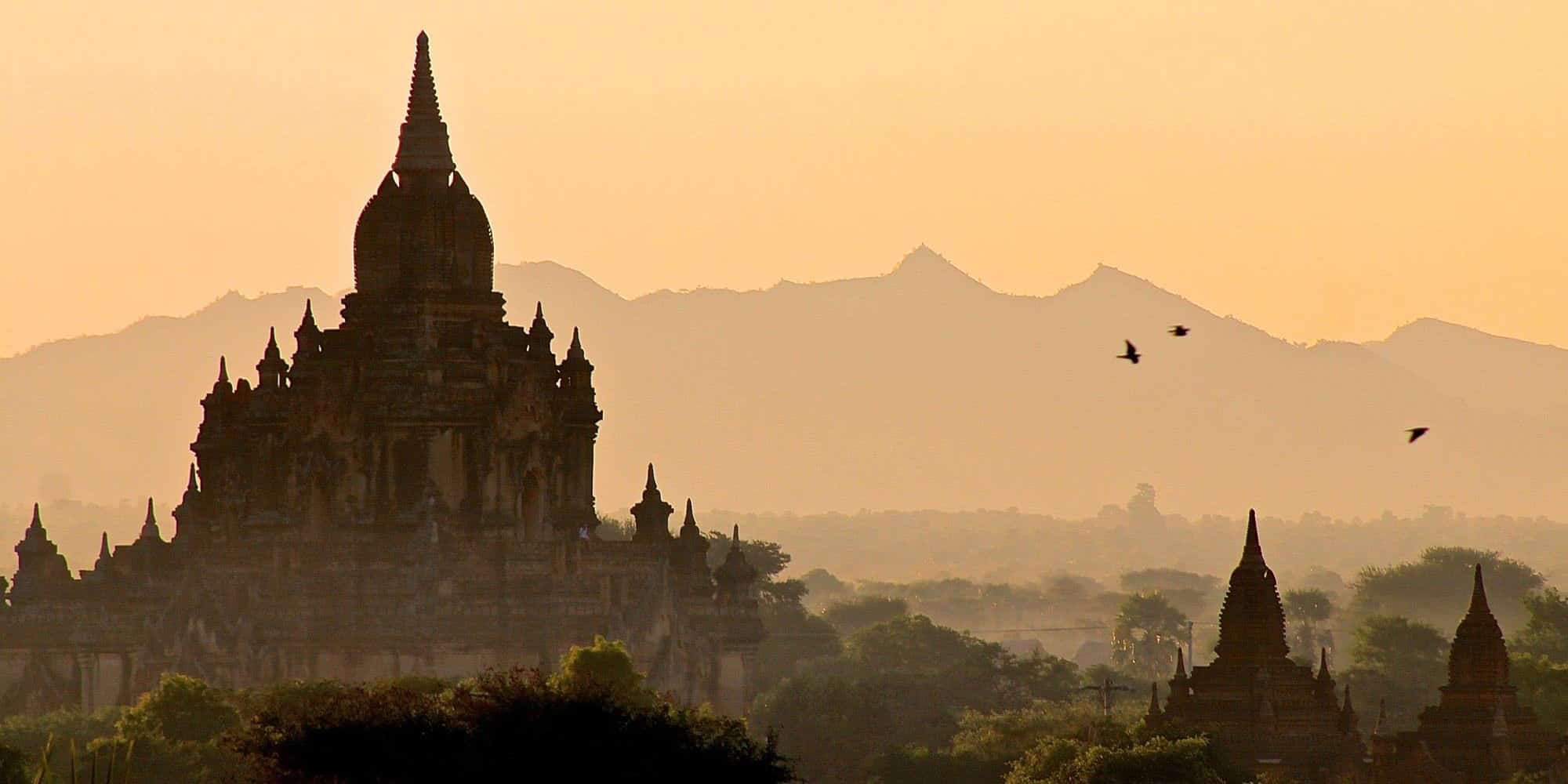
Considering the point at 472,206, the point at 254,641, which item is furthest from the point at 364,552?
the point at 472,206

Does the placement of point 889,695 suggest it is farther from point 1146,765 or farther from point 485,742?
point 485,742

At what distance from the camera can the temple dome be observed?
11844 cm

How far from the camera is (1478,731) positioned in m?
101

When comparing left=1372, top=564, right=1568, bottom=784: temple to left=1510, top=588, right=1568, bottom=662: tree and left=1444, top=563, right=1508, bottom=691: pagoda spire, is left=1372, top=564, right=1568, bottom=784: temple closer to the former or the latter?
left=1444, top=563, right=1508, bottom=691: pagoda spire

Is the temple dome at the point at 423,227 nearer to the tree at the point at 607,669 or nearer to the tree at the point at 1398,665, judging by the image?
the tree at the point at 607,669

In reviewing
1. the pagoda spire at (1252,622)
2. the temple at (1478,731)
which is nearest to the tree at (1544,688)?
the temple at (1478,731)

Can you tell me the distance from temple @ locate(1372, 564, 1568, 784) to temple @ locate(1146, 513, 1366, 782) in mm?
1289

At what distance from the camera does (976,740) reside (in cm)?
11356

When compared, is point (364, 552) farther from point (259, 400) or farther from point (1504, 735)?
point (1504, 735)

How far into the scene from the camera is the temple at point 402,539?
111312 mm

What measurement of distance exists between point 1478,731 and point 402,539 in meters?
26.4

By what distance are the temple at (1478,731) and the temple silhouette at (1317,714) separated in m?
0.02

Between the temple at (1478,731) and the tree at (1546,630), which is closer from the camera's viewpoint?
the temple at (1478,731)

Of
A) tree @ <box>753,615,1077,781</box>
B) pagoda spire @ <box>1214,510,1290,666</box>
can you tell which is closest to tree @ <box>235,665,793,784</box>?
pagoda spire @ <box>1214,510,1290,666</box>
